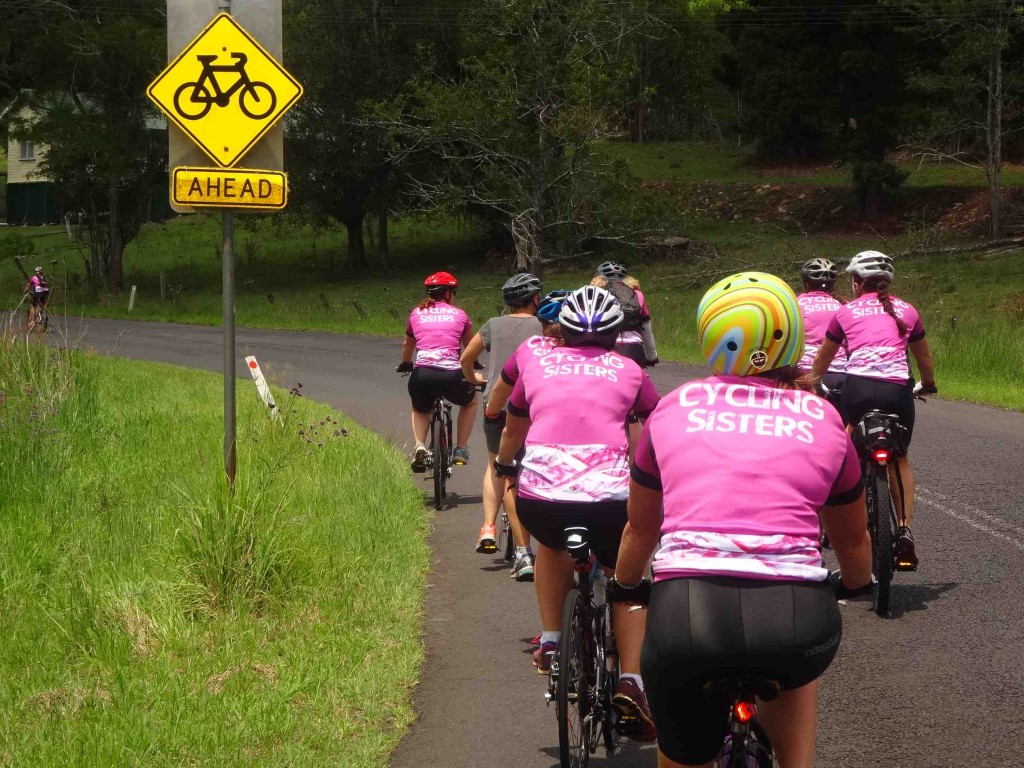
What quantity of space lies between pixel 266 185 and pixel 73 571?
2512 millimetres

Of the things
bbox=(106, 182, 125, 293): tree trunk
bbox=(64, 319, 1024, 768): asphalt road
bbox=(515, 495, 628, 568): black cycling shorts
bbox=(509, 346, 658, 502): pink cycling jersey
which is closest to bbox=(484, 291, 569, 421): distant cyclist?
bbox=(509, 346, 658, 502): pink cycling jersey

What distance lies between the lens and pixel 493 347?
8492 mm

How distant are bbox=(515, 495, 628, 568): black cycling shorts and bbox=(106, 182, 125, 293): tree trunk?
43.9 metres

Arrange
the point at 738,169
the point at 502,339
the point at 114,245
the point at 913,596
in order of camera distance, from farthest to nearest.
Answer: the point at 738,169, the point at 114,245, the point at 502,339, the point at 913,596

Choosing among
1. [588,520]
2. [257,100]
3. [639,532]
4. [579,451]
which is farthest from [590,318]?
[257,100]

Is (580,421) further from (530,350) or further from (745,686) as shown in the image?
(745,686)

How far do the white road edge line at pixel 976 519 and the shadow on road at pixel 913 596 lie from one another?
3.94ft

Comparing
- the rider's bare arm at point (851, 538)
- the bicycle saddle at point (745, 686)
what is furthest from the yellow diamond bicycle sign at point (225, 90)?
the bicycle saddle at point (745, 686)

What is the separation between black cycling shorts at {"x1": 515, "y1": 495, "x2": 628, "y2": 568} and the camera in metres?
5.28

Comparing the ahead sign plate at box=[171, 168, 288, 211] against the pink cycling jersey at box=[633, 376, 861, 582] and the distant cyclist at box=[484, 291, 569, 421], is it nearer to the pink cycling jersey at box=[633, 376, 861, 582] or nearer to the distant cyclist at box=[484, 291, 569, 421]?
the distant cyclist at box=[484, 291, 569, 421]

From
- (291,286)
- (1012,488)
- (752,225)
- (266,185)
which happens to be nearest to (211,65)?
(266,185)

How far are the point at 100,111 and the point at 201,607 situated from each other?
43.9 metres

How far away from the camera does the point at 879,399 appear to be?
8.22 meters

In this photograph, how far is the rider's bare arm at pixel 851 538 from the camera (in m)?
3.68
